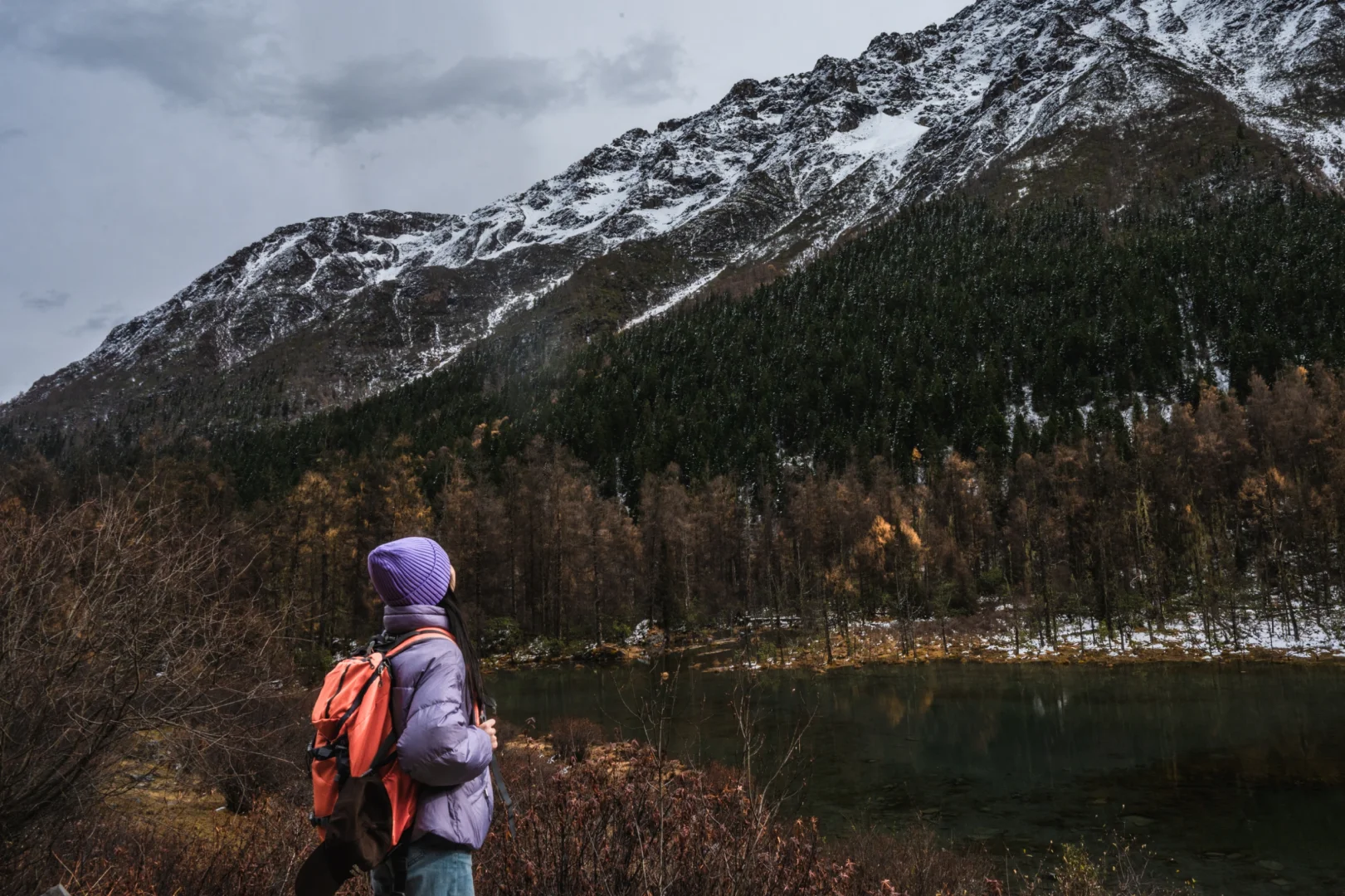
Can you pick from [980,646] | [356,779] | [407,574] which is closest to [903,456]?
[980,646]

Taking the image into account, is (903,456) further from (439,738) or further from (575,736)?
(439,738)

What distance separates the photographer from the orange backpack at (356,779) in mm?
2230

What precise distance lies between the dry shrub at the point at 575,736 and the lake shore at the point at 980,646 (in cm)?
1103

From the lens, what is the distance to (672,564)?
163 ft

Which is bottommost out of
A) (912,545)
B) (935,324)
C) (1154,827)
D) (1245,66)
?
(1154,827)

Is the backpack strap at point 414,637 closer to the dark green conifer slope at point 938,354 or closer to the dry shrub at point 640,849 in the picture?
the dry shrub at point 640,849

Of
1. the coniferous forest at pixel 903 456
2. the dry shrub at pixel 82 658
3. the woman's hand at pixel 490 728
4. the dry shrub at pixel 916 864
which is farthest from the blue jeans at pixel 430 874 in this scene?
the coniferous forest at pixel 903 456

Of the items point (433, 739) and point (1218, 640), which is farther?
point (1218, 640)

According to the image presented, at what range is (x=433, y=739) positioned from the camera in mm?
2396

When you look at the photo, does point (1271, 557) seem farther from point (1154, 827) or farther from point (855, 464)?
point (1154, 827)

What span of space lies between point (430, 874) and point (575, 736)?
17.2 metres

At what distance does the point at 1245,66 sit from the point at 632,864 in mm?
245345

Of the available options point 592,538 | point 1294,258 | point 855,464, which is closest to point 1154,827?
point 592,538

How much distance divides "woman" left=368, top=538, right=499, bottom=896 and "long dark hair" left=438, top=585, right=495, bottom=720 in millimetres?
18
